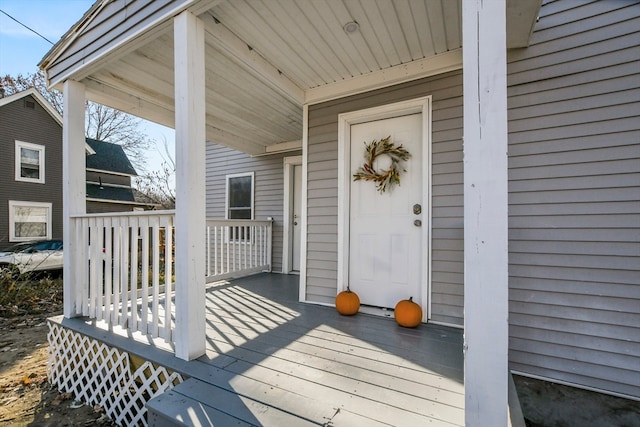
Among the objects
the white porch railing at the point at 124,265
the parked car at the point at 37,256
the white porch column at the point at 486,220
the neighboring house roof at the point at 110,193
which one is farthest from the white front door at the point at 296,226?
the neighboring house roof at the point at 110,193

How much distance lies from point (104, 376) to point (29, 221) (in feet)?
34.1

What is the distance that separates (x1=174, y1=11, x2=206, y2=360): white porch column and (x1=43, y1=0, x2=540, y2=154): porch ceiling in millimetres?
219

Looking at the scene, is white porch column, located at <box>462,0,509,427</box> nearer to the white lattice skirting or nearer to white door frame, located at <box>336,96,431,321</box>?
white door frame, located at <box>336,96,431,321</box>

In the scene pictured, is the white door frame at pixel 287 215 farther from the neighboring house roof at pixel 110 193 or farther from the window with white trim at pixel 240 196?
the neighboring house roof at pixel 110 193

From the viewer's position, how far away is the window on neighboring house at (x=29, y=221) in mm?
8679

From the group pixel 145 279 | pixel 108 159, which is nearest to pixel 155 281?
pixel 145 279

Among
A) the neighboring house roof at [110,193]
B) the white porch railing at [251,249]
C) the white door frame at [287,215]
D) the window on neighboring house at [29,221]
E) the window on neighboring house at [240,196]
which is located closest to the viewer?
the white porch railing at [251,249]

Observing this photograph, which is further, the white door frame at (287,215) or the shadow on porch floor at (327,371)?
the white door frame at (287,215)

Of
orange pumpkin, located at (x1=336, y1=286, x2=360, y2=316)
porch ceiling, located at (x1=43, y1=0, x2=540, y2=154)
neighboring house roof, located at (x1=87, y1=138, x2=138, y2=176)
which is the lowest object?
orange pumpkin, located at (x1=336, y1=286, x2=360, y2=316)

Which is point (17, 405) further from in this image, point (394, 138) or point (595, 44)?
point (595, 44)

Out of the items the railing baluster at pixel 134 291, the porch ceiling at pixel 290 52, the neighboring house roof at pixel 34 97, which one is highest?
the neighboring house roof at pixel 34 97

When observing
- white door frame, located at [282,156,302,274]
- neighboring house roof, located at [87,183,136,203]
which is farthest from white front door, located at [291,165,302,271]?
neighboring house roof, located at [87,183,136,203]

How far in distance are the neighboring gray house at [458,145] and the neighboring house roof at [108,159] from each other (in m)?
11.2

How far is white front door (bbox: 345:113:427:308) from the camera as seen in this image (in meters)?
2.65
